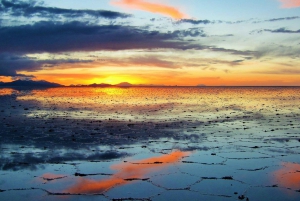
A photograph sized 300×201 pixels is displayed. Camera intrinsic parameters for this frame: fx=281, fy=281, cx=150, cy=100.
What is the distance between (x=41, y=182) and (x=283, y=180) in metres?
8.31

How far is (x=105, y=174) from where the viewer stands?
1038cm

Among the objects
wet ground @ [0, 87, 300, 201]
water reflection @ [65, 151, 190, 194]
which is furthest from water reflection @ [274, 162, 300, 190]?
water reflection @ [65, 151, 190, 194]

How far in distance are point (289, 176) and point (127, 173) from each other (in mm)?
5889

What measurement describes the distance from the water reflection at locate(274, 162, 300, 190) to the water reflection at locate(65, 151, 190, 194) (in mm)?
4082

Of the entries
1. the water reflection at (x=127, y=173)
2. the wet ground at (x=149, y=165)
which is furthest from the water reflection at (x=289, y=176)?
the water reflection at (x=127, y=173)

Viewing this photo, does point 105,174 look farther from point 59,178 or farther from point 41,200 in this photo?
point 41,200

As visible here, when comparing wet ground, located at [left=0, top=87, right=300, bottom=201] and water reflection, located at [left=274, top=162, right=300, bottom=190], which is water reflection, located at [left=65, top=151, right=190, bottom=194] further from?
water reflection, located at [left=274, top=162, right=300, bottom=190]

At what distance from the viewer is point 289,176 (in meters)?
10.2

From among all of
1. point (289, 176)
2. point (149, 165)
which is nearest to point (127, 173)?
point (149, 165)

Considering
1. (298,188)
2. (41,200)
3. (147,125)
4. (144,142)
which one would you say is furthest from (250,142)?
(41,200)

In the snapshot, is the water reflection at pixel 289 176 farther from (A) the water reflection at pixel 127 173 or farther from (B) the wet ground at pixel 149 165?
(A) the water reflection at pixel 127 173

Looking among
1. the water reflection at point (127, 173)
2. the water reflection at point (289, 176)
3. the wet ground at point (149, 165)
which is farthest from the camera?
the water reflection at point (289, 176)

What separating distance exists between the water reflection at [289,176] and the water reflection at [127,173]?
13.4 ft

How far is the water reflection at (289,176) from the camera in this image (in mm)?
9377
